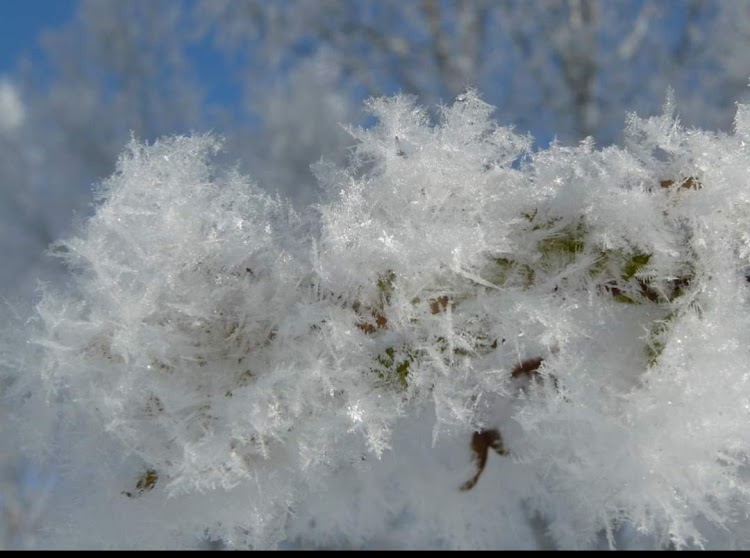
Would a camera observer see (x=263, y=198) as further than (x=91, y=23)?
No

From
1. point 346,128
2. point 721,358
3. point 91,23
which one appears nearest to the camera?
point 721,358

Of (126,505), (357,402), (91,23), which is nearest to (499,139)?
(357,402)

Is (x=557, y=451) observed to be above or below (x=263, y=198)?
below

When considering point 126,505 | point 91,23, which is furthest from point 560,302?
point 91,23

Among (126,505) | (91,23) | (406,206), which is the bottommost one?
(126,505)

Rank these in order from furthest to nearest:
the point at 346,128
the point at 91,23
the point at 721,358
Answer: the point at 91,23
the point at 346,128
the point at 721,358

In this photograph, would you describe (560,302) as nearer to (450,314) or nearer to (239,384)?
(450,314)
